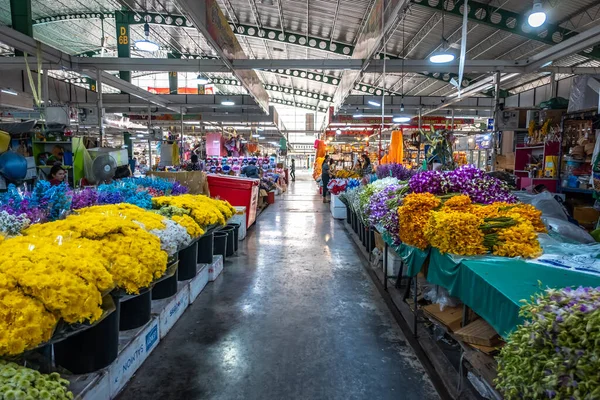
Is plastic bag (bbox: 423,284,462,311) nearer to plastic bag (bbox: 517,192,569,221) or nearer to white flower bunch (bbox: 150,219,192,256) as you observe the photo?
plastic bag (bbox: 517,192,569,221)

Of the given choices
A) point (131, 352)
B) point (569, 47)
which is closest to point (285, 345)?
point (131, 352)

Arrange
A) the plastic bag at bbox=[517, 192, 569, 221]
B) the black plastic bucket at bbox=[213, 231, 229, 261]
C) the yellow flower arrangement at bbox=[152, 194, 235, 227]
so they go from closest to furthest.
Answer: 1. the plastic bag at bbox=[517, 192, 569, 221]
2. the yellow flower arrangement at bbox=[152, 194, 235, 227]
3. the black plastic bucket at bbox=[213, 231, 229, 261]

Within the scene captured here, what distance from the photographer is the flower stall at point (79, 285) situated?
1.81 meters

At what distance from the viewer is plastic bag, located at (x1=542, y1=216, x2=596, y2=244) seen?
3576 millimetres

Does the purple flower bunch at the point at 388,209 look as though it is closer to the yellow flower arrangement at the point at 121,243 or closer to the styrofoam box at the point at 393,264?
the styrofoam box at the point at 393,264

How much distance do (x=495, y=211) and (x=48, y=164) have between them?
9.51 meters

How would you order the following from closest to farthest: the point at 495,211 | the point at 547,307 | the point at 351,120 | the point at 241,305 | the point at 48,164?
the point at 547,307 < the point at 495,211 < the point at 241,305 < the point at 48,164 < the point at 351,120

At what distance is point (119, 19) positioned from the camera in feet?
44.0

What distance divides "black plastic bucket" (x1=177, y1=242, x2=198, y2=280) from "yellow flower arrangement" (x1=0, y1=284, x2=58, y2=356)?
2.55m

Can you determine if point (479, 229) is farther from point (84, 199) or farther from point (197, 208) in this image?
point (84, 199)

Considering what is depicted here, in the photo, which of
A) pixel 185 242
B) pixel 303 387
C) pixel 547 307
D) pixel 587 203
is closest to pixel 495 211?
pixel 547 307

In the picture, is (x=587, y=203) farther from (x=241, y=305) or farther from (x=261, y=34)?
(x=261, y=34)

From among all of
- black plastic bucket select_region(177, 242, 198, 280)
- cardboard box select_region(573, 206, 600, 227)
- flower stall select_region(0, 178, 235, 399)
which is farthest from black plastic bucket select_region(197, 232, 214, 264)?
cardboard box select_region(573, 206, 600, 227)

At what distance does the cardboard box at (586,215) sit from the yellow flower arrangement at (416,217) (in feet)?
14.6
